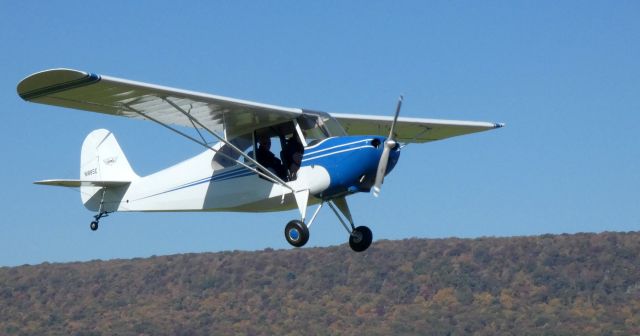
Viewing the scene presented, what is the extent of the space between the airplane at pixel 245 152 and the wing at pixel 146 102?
2cm

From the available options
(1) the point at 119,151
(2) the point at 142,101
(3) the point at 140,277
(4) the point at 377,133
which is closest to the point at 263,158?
(2) the point at 142,101

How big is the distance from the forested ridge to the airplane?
4068 cm

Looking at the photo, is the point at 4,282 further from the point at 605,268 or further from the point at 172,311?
the point at 605,268

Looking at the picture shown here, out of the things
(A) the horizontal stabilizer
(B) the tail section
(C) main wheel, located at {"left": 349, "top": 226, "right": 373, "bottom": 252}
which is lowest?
(C) main wheel, located at {"left": 349, "top": 226, "right": 373, "bottom": 252}

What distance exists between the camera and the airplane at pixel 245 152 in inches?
690

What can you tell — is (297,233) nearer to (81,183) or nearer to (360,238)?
(360,238)

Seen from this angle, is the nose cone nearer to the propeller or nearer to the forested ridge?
the propeller

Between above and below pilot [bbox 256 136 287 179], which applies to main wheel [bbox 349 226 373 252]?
below

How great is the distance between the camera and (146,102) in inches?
727

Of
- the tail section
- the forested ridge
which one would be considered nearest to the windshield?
the tail section

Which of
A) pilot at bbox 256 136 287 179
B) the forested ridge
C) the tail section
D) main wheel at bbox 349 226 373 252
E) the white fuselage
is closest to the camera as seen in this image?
the white fuselage

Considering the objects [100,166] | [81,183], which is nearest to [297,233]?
[81,183]

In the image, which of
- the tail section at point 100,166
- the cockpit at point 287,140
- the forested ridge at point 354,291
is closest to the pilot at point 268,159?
the cockpit at point 287,140

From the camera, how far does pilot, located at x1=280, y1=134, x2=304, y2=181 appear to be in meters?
18.4
